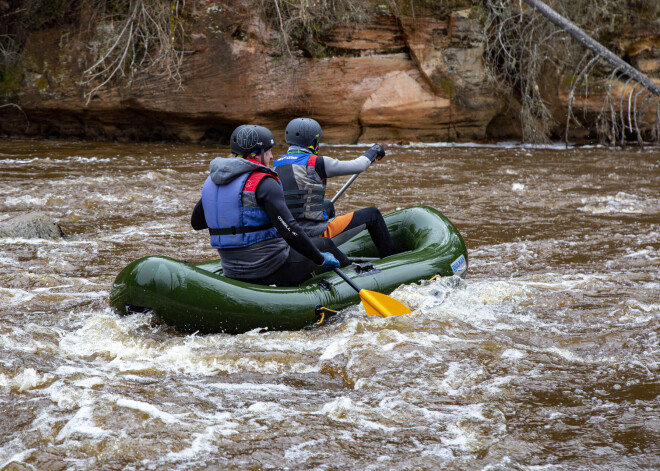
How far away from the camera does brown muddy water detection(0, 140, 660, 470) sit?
8.81 ft

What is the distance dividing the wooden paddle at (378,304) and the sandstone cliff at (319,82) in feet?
26.0

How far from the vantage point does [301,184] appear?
14.9ft

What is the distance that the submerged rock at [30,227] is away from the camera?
611cm

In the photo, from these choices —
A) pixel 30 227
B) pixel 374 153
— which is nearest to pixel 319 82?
pixel 30 227

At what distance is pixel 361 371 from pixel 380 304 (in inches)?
26.3

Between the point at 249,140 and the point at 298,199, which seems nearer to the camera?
the point at 249,140

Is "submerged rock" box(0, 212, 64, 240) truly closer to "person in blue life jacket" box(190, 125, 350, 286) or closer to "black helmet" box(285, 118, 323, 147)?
"person in blue life jacket" box(190, 125, 350, 286)

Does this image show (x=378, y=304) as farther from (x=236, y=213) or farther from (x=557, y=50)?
(x=557, y=50)

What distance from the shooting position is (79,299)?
15.0 feet

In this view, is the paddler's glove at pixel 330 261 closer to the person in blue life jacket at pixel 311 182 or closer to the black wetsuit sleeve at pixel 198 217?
the person in blue life jacket at pixel 311 182

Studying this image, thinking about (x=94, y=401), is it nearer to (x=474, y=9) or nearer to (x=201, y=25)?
(x=201, y=25)

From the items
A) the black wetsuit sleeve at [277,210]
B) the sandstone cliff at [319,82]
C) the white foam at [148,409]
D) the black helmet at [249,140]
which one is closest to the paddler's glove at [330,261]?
the black wetsuit sleeve at [277,210]

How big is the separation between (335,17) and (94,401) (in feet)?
31.8

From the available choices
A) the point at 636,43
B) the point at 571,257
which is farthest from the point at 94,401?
the point at 636,43
